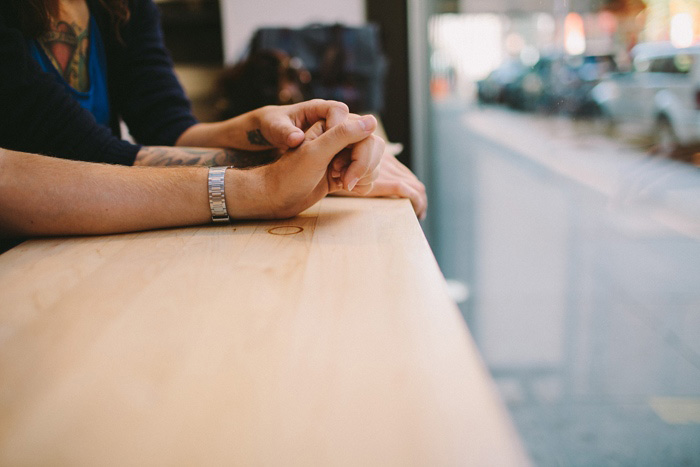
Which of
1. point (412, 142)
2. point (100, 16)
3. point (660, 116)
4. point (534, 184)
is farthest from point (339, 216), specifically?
point (660, 116)

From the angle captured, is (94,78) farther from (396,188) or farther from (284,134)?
(396,188)

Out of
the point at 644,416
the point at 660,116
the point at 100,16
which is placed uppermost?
the point at 100,16

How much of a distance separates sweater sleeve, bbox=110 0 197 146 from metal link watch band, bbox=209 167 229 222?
60cm

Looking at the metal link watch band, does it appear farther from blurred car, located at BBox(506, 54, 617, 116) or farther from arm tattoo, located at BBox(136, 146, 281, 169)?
blurred car, located at BBox(506, 54, 617, 116)

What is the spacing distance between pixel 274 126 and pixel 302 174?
0.52ft

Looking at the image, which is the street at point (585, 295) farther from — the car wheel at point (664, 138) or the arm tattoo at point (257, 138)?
the arm tattoo at point (257, 138)

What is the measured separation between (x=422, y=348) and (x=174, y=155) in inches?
32.6

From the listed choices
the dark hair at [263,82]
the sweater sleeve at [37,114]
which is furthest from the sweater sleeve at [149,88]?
the dark hair at [263,82]

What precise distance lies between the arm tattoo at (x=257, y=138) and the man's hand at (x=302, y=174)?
0.60 feet

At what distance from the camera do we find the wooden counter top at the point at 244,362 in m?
0.31

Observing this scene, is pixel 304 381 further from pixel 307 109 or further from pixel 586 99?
pixel 586 99

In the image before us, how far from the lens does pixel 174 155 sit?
1.09 metres

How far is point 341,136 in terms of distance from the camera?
0.75 m

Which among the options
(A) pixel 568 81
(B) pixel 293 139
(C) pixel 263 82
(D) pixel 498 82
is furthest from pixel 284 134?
(D) pixel 498 82
